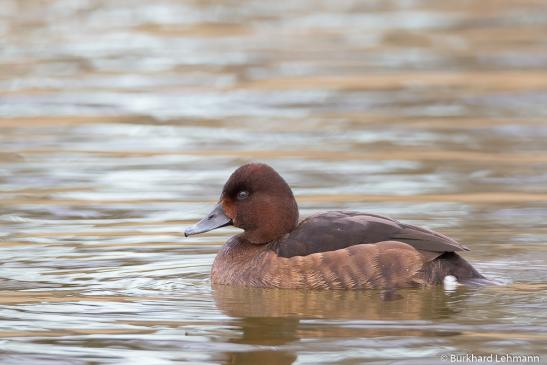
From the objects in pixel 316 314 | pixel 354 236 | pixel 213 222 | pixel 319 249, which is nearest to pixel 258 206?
pixel 213 222

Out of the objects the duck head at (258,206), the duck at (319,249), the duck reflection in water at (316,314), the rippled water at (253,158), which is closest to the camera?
the duck reflection in water at (316,314)

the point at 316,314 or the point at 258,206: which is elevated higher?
the point at 258,206

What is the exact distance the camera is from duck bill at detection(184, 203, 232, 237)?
874cm

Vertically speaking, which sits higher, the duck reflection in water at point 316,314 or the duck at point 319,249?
the duck at point 319,249

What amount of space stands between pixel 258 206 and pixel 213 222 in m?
0.30

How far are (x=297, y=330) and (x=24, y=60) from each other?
1207 cm

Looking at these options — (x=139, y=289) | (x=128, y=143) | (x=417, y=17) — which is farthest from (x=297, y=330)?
(x=417, y=17)

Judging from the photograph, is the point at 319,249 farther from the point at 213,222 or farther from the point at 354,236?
the point at 213,222

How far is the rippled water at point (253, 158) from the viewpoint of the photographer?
7.46 m

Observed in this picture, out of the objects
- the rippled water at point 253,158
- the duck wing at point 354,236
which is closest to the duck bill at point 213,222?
A: the rippled water at point 253,158

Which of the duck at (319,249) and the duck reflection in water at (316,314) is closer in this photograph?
the duck reflection in water at (316,314)

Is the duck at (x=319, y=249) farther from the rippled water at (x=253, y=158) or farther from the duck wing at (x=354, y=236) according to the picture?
the rippled water at (x=253, y=158)

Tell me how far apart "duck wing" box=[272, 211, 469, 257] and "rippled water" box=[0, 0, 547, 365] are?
0.28 m

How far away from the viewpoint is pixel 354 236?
8430 millimetres
